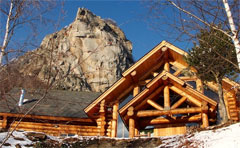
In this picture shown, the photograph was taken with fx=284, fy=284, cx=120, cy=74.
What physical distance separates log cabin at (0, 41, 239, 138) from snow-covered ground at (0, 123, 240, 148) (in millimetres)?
1984

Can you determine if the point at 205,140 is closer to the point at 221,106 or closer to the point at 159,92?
the point at 221,106

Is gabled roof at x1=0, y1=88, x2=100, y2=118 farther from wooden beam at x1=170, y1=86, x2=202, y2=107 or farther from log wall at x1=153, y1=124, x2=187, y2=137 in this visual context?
wooden beam at x1=170, y1=86, x2=202, y2=107

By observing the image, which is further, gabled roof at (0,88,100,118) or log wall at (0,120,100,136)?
log wall at (0,120,100,136)

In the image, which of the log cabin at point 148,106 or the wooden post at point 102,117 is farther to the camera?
the wooden post at point 102,117

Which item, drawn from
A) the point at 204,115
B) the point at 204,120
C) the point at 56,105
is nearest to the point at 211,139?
the point at 204,120

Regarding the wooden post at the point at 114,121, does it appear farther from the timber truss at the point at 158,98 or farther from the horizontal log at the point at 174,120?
the horizontal log at the point at 174,120

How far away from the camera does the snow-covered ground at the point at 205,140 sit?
8.77m

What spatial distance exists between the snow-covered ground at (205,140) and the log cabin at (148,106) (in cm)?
198

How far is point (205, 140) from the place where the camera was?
984 centimetres

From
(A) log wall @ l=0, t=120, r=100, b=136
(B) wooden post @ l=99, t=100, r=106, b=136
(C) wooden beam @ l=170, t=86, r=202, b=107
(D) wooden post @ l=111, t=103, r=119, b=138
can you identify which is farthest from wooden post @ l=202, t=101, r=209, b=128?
(A) log wall @ l=0, t=120, r=100, b=136

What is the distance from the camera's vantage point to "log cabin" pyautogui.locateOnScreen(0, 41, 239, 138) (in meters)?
13.8

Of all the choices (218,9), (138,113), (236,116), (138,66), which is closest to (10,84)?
(218,9)

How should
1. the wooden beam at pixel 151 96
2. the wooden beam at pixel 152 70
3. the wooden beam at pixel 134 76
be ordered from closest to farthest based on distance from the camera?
the wooden beam at pixel 151 96 < the wooden beam at pixel 134 76 < the wooden beam at pixel 152 70

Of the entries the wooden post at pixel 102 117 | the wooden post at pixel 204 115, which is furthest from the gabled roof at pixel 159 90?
the wooden post at pixel 102 117
